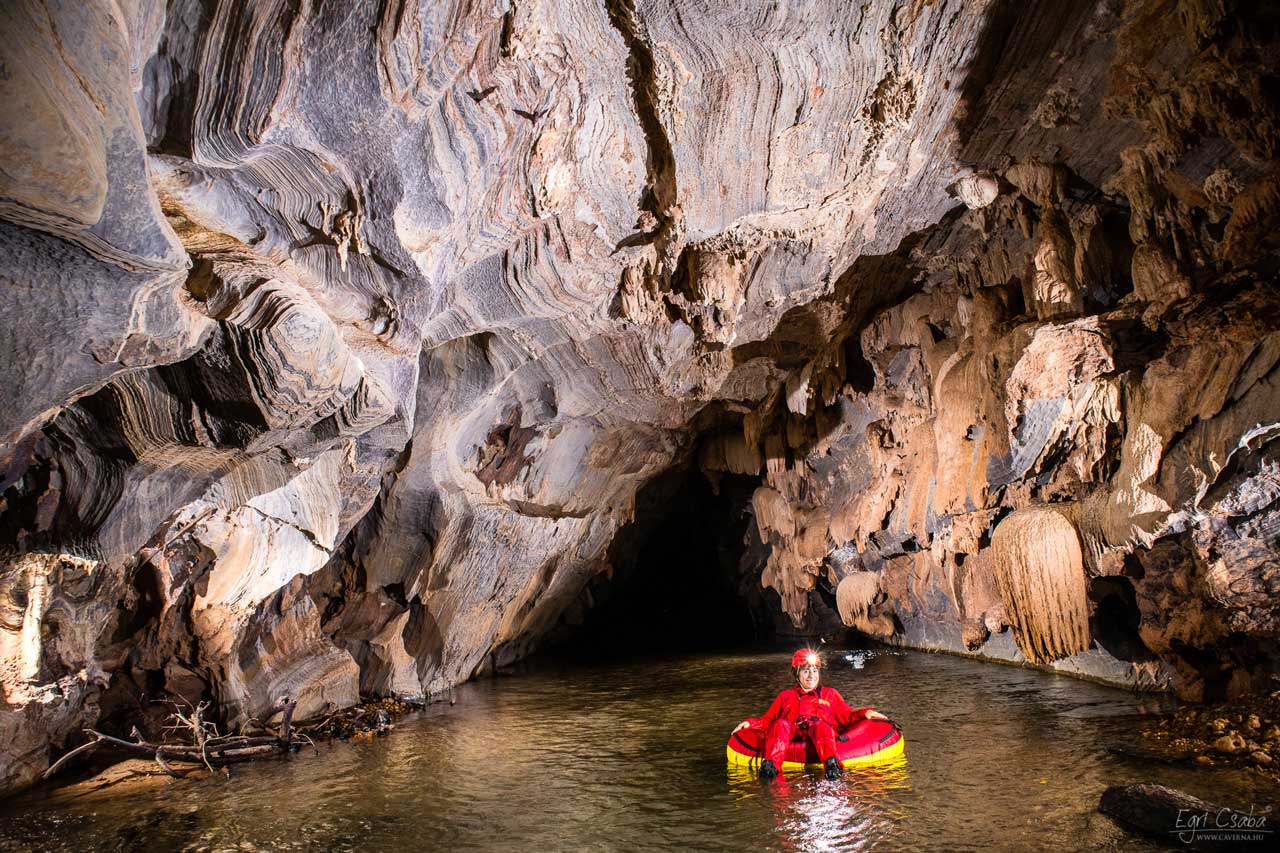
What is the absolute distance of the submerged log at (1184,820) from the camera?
139 inches

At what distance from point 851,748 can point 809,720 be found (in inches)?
12.2

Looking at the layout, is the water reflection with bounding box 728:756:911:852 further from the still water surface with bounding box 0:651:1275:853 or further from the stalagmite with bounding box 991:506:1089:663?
the stalagmite with bounding box 991:506:1089:663

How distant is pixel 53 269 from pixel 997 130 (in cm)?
551

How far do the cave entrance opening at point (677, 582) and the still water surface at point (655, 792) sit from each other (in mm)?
7113

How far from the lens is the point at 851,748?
5.21m

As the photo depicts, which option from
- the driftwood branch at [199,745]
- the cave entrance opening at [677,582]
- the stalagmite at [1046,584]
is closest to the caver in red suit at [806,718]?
the stalagmite at [1046,584]

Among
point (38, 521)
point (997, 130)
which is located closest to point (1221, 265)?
point (997, 130)

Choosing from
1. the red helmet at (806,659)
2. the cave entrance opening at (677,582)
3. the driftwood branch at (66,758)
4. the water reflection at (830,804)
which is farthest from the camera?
the cave entrance opening at (677,582)

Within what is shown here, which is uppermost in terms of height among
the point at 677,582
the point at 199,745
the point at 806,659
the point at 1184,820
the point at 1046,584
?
the point at 1046,584

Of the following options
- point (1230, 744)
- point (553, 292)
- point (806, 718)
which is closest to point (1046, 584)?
point (1230, 744)

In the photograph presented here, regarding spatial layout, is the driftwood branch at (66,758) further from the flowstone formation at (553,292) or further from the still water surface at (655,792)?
the still water surface at (655,792)

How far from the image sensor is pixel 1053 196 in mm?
5973

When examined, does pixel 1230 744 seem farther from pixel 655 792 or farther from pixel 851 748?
pixel 655 792

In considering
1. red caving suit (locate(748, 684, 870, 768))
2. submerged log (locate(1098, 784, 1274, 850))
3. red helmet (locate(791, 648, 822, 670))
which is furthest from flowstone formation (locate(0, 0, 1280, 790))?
→ red helmet (locate(791, 648, 822, 670))
